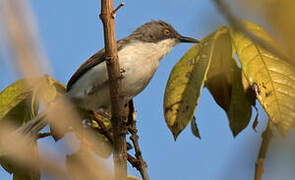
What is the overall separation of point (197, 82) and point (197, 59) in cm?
20

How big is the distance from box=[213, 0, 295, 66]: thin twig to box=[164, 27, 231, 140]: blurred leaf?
4.57 feet

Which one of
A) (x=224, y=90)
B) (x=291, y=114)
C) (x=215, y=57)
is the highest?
(x=215, y=57)

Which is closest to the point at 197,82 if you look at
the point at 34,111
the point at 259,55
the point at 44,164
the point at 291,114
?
the point at 259,55

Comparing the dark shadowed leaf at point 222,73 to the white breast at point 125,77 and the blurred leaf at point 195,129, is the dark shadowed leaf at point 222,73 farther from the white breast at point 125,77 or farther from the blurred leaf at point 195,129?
the white breast at point 125,77

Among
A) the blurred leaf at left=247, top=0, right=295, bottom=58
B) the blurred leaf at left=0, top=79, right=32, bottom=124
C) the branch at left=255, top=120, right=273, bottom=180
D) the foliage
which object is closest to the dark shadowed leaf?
the foliage

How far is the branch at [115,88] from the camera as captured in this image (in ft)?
8.95

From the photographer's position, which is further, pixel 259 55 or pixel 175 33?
pixel 175 33

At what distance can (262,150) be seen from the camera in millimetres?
2053

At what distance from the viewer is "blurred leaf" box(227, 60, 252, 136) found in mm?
2807

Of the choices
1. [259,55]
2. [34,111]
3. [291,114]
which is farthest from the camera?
[34,111]

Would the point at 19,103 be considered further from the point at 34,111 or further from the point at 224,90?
the point at 224,90

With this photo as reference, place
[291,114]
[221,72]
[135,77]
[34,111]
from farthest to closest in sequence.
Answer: [135,77]
[34,111]
[221,72]
[291,114]

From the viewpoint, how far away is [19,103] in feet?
10.5

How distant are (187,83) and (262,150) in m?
0.86
